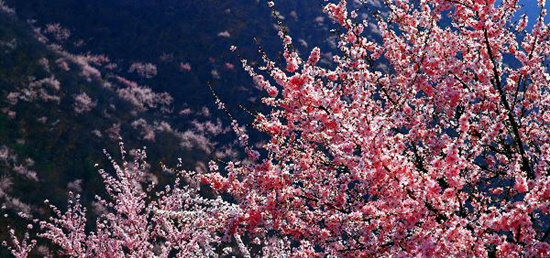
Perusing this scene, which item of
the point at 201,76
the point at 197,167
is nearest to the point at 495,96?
the point at 197,167

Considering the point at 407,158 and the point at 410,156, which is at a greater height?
the point at 410,156

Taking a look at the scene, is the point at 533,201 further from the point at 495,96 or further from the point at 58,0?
the point at 58,0

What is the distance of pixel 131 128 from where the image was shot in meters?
22.5

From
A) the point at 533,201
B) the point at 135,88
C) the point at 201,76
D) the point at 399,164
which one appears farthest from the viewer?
the point at 201,76

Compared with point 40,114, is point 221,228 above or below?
below

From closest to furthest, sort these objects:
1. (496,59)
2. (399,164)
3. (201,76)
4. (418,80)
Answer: (399,164) < (496,59) < (418,80) < (201,76)

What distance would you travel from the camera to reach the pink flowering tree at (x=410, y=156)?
409 centimetres

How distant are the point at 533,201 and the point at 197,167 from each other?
1942 cm

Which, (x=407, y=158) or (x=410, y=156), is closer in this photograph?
(x=407, y=158)

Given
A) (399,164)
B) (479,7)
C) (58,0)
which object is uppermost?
(58,0)

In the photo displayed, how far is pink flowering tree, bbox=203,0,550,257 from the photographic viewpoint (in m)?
4.09

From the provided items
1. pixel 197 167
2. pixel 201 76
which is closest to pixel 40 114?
pixel 197 167

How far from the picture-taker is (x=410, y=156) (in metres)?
6.06

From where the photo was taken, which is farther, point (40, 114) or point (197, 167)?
point (197, 167)
